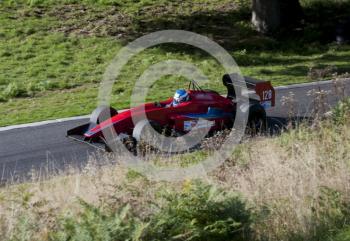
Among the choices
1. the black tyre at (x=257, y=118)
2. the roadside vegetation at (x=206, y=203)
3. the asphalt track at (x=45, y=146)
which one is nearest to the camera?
the roadside vegetation at (x=206, y=203)

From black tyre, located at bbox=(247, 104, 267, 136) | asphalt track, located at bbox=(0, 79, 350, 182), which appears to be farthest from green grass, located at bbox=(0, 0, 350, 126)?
black tyre, located at bbox=(247, 104, 267, 136)

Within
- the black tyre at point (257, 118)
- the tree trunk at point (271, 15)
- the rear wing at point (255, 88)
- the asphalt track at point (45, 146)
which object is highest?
the tree trunk at point (271, 15)

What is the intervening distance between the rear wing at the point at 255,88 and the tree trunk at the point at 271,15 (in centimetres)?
1287

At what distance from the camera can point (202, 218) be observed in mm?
6551

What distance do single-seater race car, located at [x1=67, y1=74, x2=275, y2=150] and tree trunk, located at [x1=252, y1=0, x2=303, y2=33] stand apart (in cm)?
1325

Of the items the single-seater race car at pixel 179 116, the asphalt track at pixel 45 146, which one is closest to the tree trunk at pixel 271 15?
the asphalt track at pixel 45 146

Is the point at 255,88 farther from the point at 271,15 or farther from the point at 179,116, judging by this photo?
the point at 271,15

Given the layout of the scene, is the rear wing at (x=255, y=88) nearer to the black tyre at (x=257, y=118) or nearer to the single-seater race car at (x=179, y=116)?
the single-seater race car at (x=179, y=116)

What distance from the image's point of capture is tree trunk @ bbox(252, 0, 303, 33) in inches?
1047

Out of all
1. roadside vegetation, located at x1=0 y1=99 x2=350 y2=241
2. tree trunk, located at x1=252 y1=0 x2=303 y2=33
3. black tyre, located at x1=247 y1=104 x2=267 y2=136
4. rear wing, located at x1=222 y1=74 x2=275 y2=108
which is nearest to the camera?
roadside vegetation, located at x1=0 y1=99 x2=350 y2=241

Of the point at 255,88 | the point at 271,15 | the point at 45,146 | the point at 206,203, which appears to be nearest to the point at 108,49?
the point at 271,15
